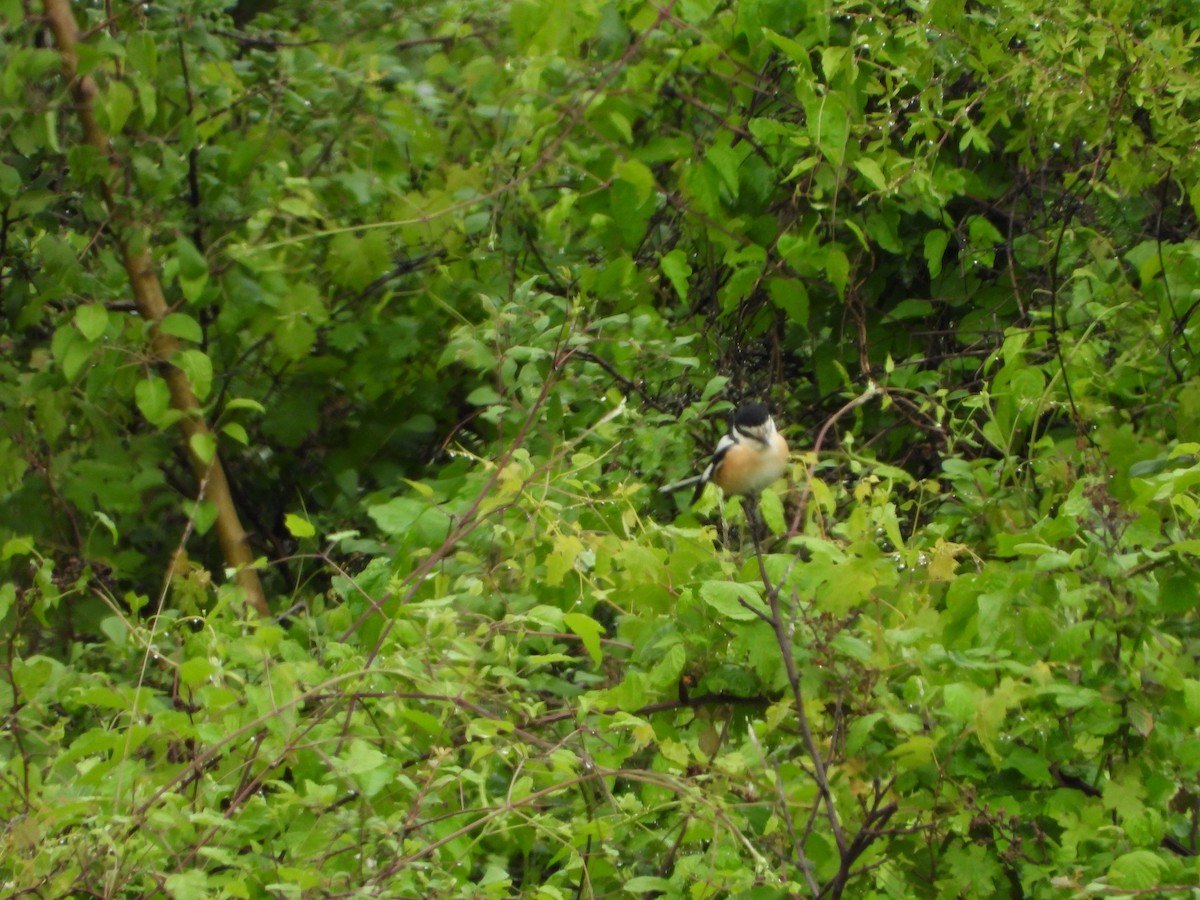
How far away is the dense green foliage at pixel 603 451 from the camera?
2365 mm

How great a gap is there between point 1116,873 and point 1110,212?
3.66m

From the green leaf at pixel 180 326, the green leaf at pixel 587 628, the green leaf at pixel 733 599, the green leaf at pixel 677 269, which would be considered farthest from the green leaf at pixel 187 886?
the green leaf at pixel 677 269

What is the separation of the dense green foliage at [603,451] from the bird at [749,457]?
0.37 ft

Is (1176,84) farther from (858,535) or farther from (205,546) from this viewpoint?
(205,546)

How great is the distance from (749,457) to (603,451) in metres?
0.39

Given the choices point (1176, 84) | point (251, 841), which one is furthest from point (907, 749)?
point (1176, 84)

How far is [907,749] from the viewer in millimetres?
2162

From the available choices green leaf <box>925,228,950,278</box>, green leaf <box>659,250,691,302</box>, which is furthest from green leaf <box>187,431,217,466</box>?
green leaf <box>925,228,950,278</box>

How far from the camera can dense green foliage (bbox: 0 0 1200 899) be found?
237 centimetres

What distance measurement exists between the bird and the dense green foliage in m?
0.11

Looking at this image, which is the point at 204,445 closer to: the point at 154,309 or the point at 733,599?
the point at 154,309

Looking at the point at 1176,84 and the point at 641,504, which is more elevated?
the point at 1176,84

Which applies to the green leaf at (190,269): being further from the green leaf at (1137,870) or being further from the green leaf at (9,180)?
the green leaf at (1137,870)

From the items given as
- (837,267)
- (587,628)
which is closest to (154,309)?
(837,267)
